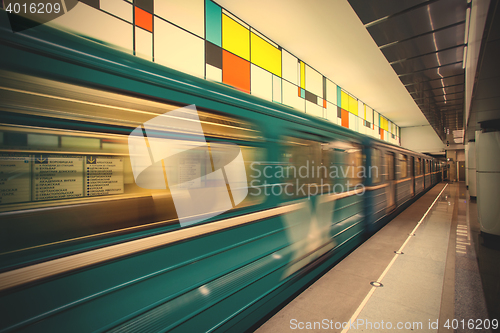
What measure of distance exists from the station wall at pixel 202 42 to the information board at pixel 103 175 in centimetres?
64

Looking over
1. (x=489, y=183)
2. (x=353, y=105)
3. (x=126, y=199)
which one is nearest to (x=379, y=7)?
(x=489, y=183)

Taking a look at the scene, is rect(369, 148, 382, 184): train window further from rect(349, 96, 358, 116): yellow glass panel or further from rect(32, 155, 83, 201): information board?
rect(349, 96, 358, 116): yellow glass panel

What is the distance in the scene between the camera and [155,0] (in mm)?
3262

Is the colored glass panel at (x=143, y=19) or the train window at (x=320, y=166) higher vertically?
the colored glass panel at (x=143, y=19)

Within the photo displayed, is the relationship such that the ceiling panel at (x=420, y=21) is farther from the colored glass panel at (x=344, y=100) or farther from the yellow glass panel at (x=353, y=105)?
the yellow glass panel at (x=353, y=105)

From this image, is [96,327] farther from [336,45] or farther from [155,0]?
[336,45]

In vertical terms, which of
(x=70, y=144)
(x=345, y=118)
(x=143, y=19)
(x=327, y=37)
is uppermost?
(x=327, y=37)

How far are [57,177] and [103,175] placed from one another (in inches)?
7.8

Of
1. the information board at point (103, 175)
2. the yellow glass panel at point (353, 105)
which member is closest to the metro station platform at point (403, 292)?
the information board at point (103, 175)

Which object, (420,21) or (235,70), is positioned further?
(235,70)

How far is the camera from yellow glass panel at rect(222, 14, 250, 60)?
4.27 metres

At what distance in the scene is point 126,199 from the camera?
132 cm

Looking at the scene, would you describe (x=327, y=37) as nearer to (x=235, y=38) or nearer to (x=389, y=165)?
(x=235, y=38)

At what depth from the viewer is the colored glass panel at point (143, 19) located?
122 inches
